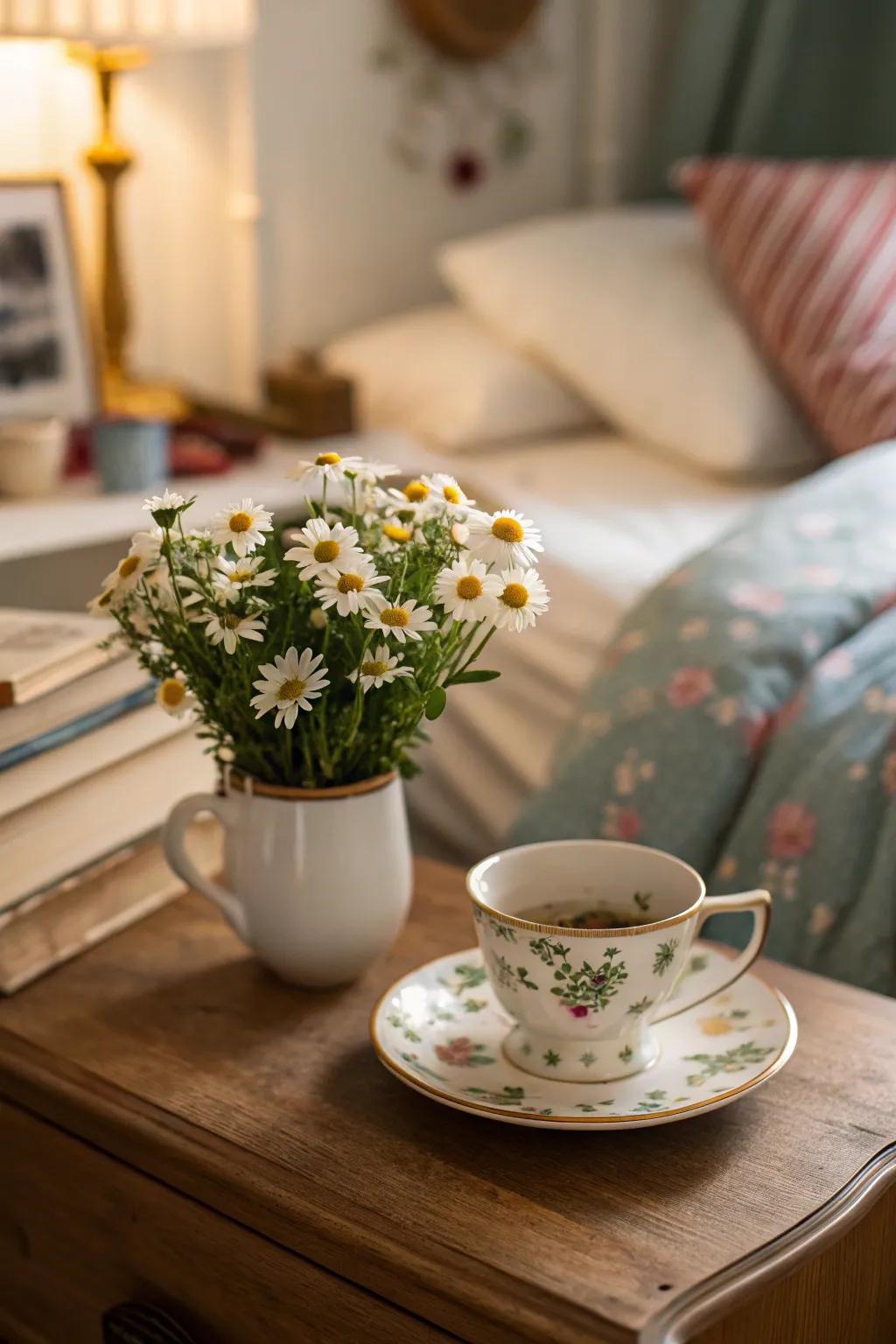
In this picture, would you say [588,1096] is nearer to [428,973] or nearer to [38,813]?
[428,973]

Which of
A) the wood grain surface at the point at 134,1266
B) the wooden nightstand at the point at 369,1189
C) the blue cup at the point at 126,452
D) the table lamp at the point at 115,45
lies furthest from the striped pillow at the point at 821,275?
the wood grain surface at the point at 134,1266

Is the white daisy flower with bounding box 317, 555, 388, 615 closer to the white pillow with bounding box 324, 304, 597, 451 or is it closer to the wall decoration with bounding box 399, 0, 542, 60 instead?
the white pillow with bounding box 324, 304, 597, 451

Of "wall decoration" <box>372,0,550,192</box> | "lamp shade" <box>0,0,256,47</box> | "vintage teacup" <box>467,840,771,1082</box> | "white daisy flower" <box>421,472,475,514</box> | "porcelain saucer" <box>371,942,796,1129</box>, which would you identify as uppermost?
"lamp shade" <box>0,0,256,47</box>

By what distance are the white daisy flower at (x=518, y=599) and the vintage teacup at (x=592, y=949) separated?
0.42ft

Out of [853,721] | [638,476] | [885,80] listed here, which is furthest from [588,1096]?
[885,80]

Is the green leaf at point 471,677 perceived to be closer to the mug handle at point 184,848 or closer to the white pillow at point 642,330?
the mug handle at point 184,848

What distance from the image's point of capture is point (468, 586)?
718 millimetres

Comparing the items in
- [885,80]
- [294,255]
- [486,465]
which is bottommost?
[486,465]

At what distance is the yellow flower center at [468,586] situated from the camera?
718 mm

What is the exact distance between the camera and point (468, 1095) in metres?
0.72

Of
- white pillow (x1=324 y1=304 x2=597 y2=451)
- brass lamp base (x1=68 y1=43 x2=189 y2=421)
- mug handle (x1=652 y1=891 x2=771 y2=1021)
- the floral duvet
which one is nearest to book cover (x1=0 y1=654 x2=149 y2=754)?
mug handle (x1=652 y1=891 x2=771 y2=1021)

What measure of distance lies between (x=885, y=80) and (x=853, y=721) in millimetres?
1679

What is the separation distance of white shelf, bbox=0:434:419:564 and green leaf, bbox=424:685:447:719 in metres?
0.61

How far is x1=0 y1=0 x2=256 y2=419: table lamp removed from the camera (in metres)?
1.60
